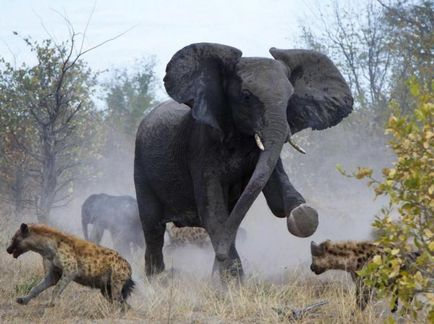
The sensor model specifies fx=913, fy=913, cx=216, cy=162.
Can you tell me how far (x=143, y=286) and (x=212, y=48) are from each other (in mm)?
2554

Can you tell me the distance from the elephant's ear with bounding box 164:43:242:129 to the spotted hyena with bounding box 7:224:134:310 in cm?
→ 210

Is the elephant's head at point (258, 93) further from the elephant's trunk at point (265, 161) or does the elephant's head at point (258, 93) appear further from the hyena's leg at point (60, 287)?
the hyena's leg at point (60, 287)

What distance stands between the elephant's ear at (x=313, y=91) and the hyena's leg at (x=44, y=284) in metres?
3.13

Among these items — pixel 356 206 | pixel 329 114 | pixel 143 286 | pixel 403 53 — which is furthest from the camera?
pixel 403 53

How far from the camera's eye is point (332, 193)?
87.8ft

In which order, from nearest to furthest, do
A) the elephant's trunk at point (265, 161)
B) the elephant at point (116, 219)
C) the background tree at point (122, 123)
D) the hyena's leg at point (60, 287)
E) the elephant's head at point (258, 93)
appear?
the hyena's leg at point (60, 287), the elephant's trunk at point (265, 161), the elephant's head at point (258, 93), the elephant at point (116, 219), the background tree at point (122, 123)

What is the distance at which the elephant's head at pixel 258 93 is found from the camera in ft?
27.9

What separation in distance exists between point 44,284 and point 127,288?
715mm

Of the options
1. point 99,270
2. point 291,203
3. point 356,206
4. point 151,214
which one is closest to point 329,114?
point 291,203

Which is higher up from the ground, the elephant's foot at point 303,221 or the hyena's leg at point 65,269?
the elephant's foot at point 303,221

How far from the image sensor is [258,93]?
28.4 ft

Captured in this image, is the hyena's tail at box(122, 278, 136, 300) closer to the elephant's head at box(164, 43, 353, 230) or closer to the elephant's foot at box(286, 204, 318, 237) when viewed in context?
the elephant's head at box(164, 43, 353, 230)

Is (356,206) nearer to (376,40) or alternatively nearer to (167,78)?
(376,40)

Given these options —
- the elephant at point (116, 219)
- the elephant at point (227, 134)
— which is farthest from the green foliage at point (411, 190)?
the elephant at point (116, 219)
